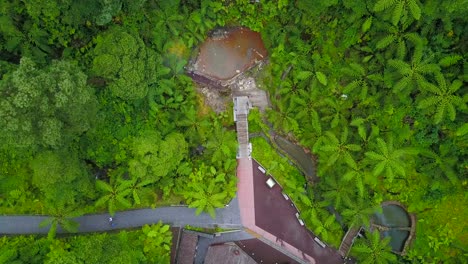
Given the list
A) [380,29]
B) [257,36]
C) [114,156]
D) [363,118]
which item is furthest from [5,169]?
[380,29]

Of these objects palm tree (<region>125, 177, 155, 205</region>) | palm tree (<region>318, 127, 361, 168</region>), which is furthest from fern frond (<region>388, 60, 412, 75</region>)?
palm tree (<region>125, 177, 155, 205</region>)

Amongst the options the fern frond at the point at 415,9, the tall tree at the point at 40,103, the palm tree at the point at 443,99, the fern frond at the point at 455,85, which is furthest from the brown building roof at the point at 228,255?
the fern frond at the point at 415,9

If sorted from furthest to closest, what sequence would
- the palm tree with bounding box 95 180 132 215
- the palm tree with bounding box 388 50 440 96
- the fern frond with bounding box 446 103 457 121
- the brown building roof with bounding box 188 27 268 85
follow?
1. the brown building roof with bounding box 188 27 268 85
2. the palm tree with bounding box 95 180 132 215
3. the palm tree with bounding box 388 50 440 96
4. the fern frond with bounding box 446 103 457 121

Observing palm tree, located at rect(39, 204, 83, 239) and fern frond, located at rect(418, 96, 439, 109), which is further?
palm tree, located at rect(39, 204, 83, 239)

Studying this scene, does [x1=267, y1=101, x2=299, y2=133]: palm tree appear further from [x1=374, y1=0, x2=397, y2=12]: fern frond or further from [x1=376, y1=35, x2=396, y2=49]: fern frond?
[x1=374, y1=0, x2=397, y2=12]: fern frond

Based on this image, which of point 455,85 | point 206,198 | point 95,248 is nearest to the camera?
point 95,248

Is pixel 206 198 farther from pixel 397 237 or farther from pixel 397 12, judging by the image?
pixel 397 12

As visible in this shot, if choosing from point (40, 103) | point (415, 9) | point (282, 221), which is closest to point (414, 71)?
point (415, 9)
